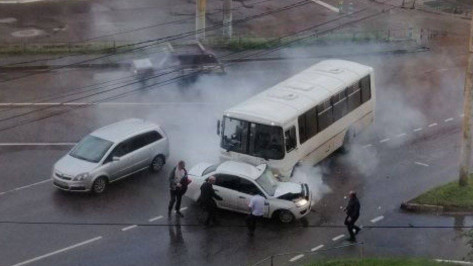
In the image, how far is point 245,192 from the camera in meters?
20.9

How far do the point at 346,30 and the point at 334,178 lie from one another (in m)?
21.3

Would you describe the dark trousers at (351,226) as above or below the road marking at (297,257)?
above

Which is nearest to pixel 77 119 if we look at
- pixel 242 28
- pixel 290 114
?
pixel 290 114

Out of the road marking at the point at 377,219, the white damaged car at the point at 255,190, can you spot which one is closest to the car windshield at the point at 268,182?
the white damaged car at the point at 255,190

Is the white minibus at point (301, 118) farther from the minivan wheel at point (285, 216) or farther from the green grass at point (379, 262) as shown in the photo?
the green grass at point (379, 262)

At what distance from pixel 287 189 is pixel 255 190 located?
961 mm

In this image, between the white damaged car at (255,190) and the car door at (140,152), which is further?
the car door at (140,152)

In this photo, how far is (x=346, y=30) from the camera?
43.8 metres

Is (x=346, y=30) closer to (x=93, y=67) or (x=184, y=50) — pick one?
(x=184, y=50)

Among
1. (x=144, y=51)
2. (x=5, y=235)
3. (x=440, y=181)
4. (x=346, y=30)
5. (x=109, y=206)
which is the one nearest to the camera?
(x=5, y=235)

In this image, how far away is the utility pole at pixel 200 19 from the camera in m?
38.3

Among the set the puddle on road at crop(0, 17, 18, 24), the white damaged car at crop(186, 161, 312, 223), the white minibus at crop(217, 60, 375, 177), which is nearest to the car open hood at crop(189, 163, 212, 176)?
the white damaged car at crop(186, 161, 312, 223)

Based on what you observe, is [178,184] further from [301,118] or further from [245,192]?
[301,118]

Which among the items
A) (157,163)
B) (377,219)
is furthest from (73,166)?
(377,219)
